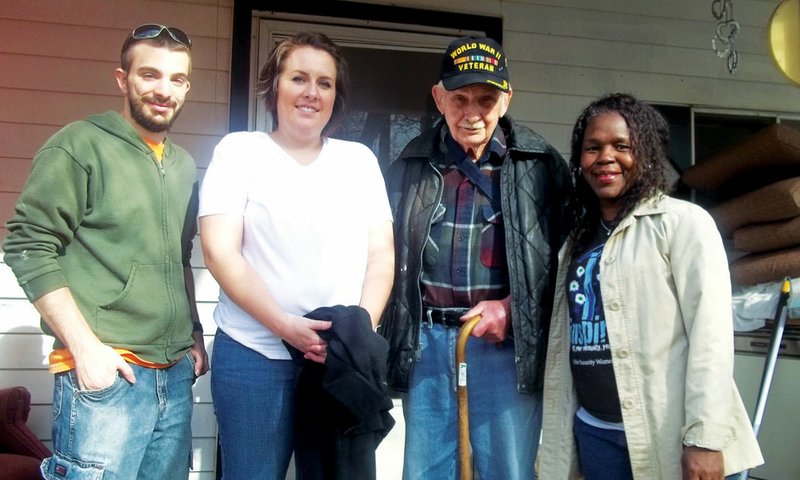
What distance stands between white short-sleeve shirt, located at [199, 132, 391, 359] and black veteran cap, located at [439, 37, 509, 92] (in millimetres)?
528

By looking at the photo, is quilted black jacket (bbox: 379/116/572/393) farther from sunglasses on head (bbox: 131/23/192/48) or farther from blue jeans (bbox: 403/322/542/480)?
sunglasses on head (bbox: 131/23/192/48)

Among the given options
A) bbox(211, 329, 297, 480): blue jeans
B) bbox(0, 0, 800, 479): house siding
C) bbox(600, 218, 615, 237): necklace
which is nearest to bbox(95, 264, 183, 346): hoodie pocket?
bbox(211, 329, 297, 480): blue jeans

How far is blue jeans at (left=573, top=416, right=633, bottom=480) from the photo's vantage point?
187 centimetres

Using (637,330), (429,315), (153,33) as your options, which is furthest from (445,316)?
(153,33)

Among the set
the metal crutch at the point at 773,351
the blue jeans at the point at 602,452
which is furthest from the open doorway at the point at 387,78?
the blue jeans at the point at 602,452

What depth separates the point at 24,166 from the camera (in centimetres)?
346

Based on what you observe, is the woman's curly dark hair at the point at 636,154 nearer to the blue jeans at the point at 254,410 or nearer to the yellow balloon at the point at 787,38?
the blue jeans at the point at 254,410

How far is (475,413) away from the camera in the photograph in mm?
2166

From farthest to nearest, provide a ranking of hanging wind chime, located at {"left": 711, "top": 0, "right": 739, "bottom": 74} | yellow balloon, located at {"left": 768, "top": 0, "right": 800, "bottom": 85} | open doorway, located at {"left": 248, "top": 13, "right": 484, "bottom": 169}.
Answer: open doorway, located at {"left": 248, "top": 13, "right": 484, "bottom": 169} < hanging wind chime, located at {"left": 711, "top": 0, "right": 739, "bottom": 74} < yellow balloon, located at {"left": 768, "top": 0, "right": 800, "bottom": 85}

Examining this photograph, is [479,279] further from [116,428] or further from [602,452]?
[116,428]

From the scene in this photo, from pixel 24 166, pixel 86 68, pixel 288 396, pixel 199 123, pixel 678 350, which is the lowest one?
pixel 288 396

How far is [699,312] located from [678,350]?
138 mm

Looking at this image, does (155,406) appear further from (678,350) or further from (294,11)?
(294,11)

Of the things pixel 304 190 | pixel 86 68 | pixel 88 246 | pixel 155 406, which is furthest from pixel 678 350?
pixel 86 68
